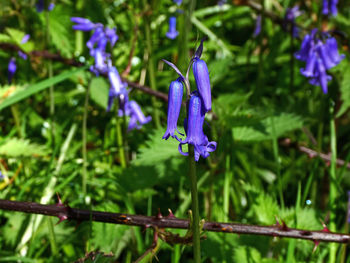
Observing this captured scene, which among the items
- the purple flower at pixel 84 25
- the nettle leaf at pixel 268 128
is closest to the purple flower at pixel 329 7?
the nettle leaf at pixel 268 128

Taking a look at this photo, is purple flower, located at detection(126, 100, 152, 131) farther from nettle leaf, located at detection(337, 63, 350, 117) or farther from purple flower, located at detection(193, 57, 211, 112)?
purple flower, located at detection(193, 57, 211, 112)

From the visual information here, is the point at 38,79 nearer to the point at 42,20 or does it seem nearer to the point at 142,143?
the point at 42,20

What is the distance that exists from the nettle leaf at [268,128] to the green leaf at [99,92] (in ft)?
3.84

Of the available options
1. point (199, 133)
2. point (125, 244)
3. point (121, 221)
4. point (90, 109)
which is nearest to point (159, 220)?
point (121, 221)

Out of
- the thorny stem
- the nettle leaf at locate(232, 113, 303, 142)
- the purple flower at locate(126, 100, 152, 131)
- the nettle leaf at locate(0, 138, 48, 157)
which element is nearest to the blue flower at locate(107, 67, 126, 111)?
the purple flower at locate(126, 100, 152, 131)

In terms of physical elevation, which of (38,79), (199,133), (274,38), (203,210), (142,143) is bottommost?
(203,210)

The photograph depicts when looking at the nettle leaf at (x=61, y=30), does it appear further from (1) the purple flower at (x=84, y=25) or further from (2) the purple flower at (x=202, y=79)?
(2) the purple flower at (x=202, y=79)

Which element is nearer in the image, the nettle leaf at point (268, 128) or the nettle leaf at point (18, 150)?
the nettle leaf at point (18, 150)

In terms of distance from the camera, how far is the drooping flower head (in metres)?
2.93

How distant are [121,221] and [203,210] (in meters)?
1.30

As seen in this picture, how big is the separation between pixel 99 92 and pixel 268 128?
146cm

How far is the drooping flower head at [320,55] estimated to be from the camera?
9.61 feet

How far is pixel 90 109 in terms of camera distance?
12.7ft

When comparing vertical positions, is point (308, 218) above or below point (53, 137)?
below
